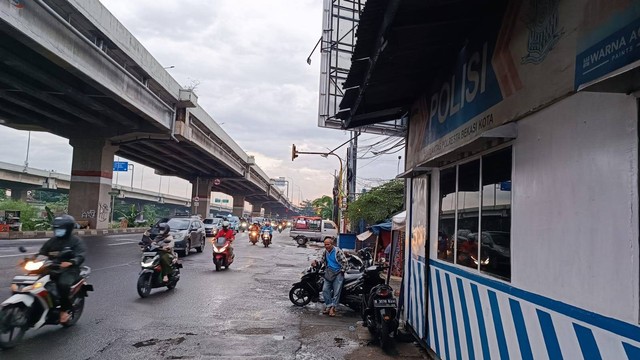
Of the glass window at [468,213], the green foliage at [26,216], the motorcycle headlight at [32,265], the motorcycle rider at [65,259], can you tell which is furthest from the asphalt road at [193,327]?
the green foliage at [26,216]

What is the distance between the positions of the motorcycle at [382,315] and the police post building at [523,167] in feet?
1.58

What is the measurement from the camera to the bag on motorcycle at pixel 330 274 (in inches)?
348

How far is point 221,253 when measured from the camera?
47.8 feet

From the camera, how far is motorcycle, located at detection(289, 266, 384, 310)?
8.72m

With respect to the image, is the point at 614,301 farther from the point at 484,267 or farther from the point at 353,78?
the point at 353,78

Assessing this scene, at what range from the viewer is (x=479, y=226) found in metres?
4.55

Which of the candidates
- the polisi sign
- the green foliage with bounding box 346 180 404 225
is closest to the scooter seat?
the polisi sign

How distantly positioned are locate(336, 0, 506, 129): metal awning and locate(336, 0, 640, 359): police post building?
2 cm

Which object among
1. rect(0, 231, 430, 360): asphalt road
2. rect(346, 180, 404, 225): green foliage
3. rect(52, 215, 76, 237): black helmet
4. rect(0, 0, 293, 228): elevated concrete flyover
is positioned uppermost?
rect(0, 0, 293, 228): elevated concrete flyover

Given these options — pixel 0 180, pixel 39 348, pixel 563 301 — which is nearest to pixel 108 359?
pixel 39 348

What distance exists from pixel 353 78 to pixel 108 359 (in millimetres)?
4673

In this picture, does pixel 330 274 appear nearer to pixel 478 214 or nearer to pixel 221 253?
pixel 478 214

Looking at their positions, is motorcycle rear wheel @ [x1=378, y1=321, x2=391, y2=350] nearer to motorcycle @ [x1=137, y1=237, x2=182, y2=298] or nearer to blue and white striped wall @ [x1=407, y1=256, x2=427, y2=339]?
blue and white striped wall @ [x1=407, y1=256, x2=427, y2=339]

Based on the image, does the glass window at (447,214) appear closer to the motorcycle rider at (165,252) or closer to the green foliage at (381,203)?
the motorcycle rider at (165,252)
